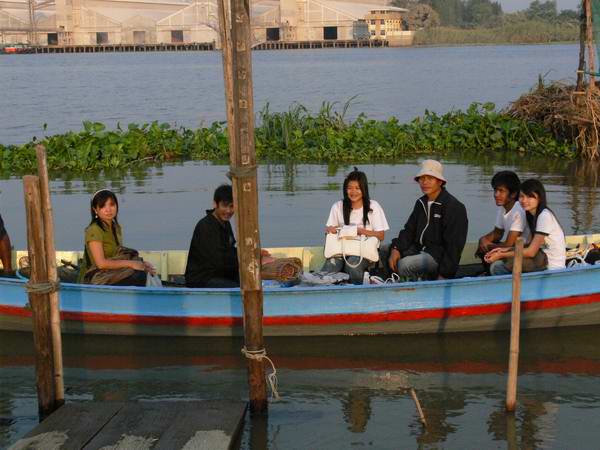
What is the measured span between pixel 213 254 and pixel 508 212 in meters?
2.64

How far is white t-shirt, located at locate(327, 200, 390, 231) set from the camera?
911cm

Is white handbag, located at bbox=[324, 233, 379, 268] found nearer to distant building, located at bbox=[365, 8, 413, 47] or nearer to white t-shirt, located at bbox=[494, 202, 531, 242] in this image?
white t-shirt, located at bbox=[494, 202, 531, 242]

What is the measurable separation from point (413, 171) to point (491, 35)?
110 meters

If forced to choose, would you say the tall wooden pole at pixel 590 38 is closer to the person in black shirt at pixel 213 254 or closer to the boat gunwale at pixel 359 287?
the boat gunwale at pixel 359 287

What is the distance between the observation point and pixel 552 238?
28.0 ft

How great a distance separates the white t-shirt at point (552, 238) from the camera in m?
8.45

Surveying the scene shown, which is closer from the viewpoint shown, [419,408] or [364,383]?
[419,408]

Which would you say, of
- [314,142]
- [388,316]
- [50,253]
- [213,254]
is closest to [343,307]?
[388,316]

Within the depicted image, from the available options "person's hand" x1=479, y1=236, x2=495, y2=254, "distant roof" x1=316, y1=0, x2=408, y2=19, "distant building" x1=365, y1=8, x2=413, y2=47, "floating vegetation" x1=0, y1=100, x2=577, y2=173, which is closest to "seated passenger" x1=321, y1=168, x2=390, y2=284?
"person's hand" x1=479, y1=236, x2=495, y2=254

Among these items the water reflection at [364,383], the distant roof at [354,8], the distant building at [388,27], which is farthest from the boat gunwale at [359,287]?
the distant building at [388,27]

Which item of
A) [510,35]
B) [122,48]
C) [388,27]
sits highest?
[388,27]

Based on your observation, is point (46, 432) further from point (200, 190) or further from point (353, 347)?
point (200, 190)

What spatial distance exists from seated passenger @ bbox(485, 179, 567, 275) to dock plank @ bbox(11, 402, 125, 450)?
3.55 m

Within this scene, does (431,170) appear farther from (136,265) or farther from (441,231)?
(136,265)
